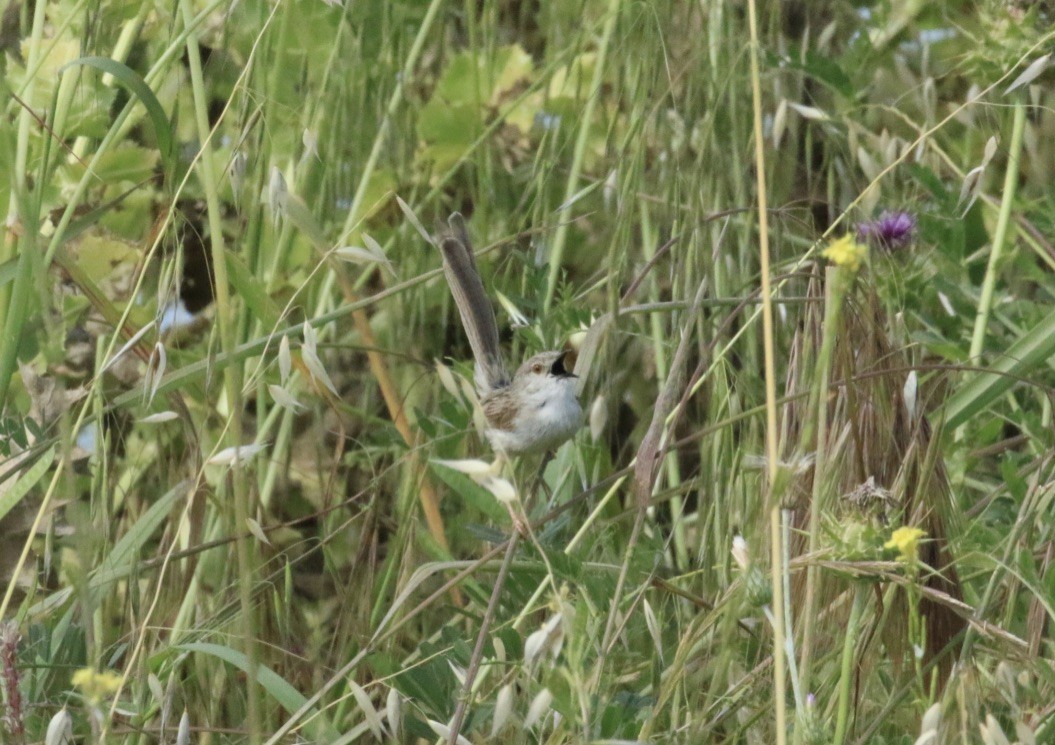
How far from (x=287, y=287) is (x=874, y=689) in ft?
5.90

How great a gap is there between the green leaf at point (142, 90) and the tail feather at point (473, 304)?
0.48 m

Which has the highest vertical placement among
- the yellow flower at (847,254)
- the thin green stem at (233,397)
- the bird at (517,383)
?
the yellow flower at (847,254)

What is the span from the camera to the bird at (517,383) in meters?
2.34

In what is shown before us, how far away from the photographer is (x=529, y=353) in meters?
2.49

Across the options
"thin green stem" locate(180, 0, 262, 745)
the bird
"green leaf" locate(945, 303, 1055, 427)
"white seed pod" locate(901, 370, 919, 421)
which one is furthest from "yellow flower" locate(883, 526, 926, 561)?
the bird

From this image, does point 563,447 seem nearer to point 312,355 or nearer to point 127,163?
point 312,355

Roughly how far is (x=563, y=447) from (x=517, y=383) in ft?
0.50

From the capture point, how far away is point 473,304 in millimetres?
2391

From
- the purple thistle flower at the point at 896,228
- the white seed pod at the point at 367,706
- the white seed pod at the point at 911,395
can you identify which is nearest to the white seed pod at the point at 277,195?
the white seed pod at the point at 367,706

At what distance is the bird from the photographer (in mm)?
2336

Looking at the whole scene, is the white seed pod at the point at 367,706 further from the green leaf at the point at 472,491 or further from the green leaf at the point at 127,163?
the green leaf at the point at 127,163

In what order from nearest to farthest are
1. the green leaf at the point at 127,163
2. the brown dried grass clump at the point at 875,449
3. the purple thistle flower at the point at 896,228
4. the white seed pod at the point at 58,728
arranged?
the white seed pod at the point at 58,728, the brown dried grass clump at the point at 875,449, the purple thistle flower at the point at 896,228, the green leaf at the point at 127,163

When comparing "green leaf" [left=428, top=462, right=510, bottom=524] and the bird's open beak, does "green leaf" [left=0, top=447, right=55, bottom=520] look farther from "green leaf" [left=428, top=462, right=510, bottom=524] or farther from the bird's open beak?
the bird's open beak

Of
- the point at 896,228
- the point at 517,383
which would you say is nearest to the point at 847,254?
the point at 896,228
